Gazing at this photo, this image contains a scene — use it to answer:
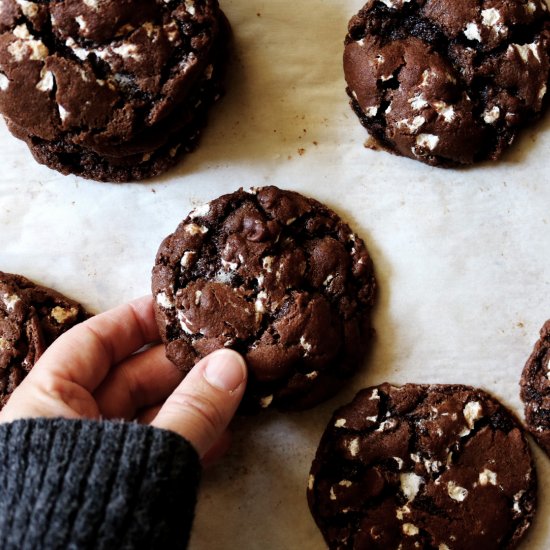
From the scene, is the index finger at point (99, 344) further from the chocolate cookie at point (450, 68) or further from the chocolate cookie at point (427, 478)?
the chocolate cookie at point (450, 68)

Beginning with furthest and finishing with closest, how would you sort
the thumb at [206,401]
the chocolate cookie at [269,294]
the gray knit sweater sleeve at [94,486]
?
the chocolate cookie at [269,294]
the thumb at [206,401]
the gray knit sweater sleeve at [94,486]

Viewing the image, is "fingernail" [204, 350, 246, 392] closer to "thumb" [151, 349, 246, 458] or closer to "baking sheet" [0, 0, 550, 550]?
"thumb" [151, 349, 246, 458]

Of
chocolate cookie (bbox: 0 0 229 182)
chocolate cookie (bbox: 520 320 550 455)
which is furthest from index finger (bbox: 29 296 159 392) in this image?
chocolate cookie (bbox: 520 320 550 455)

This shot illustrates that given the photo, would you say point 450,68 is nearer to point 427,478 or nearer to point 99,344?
point 427,478

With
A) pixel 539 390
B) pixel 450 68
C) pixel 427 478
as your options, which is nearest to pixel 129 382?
pixel 427 478

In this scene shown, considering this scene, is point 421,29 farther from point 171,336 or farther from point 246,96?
point 171,336

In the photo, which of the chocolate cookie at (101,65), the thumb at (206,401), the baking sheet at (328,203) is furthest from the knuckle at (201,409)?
the chocolate cookie at (101,65)

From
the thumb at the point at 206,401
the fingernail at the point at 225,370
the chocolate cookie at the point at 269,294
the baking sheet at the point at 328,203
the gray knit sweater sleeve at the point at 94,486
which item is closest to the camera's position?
the gray knit sweater sleeve at the point at 94,486
